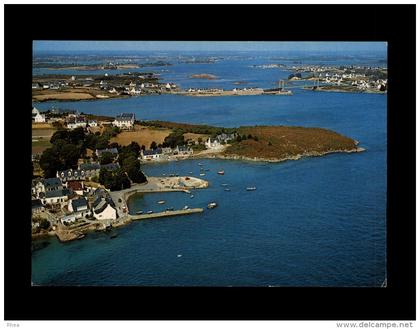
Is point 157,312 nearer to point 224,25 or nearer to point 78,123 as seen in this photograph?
point 78,123

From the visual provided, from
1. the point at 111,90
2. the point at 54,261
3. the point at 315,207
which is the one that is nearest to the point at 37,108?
the point at 111,90

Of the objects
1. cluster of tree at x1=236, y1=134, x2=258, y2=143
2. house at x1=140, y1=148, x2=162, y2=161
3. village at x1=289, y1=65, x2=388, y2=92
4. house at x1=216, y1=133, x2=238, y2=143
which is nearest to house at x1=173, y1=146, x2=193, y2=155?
house at x1=140, y1=148, x2=162, y2=161

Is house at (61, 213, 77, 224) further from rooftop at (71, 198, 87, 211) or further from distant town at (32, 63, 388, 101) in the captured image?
distant town at (32, 63, 388, 101)

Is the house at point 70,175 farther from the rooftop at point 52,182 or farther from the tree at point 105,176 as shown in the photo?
the tree at point 105,176

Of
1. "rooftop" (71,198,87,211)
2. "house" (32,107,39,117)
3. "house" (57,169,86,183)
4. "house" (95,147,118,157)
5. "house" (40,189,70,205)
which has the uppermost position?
"house" (32,107,39,117)

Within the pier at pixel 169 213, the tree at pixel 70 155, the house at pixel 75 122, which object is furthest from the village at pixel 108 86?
the pier at pixel 169 213

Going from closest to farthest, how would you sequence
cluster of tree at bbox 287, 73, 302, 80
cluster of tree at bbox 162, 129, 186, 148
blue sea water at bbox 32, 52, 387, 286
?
1. blue sea water at bbox 32, 52, 387, 286
2. cluster of tree at bbox 162, 129, 186, 148
3. cluster of tree at bbox 287, 73, 302, 80
